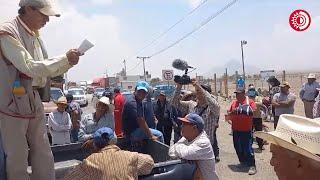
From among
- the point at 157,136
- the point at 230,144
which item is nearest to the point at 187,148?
the point at 157,136

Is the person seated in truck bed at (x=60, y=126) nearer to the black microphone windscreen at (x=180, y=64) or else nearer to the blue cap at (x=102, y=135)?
the black microphone windscreen at (x=180, y=64)

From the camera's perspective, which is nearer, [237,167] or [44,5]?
[44,5]

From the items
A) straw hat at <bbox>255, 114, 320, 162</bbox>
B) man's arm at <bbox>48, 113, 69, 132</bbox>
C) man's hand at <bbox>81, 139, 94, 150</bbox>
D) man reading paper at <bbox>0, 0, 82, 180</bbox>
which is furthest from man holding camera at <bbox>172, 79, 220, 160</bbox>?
straw hat at <bbox>255, 114, 320, 162</bbox>

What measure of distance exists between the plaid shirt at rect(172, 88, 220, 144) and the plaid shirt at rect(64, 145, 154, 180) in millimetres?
3250

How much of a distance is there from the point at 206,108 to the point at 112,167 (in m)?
3.78

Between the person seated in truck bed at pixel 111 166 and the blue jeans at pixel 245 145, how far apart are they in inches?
208

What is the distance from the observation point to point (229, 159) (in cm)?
1004

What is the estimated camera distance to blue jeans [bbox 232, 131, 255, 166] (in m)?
8.79

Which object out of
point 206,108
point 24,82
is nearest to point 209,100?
point 206,108

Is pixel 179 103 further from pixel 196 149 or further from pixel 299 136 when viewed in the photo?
pixel 299 136

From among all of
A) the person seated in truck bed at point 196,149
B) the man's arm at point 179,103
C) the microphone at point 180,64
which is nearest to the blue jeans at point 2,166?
the person seated in truck bed at point 196,149

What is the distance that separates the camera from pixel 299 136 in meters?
2.20

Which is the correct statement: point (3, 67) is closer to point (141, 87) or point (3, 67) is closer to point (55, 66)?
point (55, 66)

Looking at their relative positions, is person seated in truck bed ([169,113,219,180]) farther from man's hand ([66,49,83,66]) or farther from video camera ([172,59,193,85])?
man's hand ([66,49,83,66])
